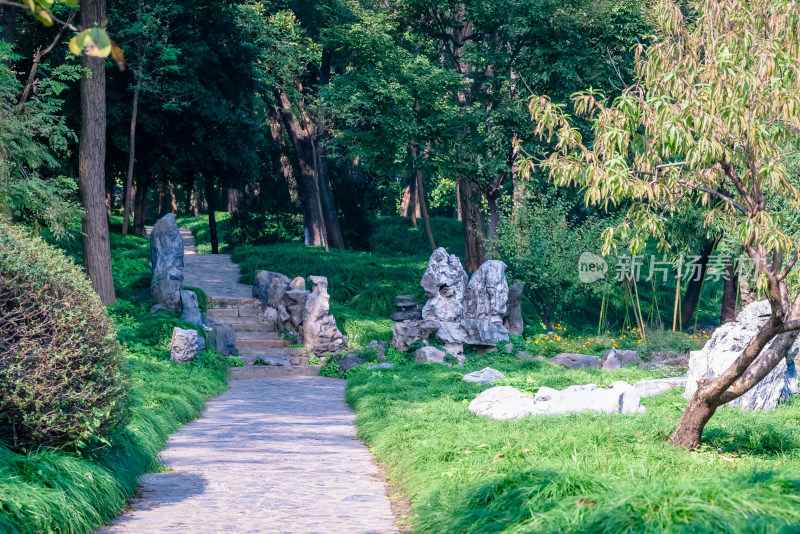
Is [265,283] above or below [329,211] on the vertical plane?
below

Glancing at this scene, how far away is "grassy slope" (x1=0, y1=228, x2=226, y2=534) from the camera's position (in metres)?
4.40

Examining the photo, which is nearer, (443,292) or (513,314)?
(443,292)

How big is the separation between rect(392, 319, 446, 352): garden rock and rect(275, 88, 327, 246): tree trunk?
9792 mm

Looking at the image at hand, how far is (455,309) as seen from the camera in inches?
603

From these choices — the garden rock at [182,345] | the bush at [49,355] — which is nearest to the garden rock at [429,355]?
the garden rock at [182,345]

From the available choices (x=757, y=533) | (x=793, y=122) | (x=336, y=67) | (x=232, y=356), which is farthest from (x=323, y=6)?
(x=757, y=533)

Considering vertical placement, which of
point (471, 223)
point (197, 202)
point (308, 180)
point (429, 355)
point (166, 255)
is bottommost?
point (429, 355)

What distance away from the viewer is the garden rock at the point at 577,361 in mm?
14945

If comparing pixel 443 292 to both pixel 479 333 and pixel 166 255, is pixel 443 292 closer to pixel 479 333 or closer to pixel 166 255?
pixel 479 333

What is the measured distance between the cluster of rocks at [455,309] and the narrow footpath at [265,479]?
4.63 m

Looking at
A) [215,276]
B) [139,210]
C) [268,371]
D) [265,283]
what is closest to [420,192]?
[215,276]

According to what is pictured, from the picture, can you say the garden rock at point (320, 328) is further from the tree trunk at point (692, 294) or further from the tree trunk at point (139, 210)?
the tree trunk at point (139, 210)

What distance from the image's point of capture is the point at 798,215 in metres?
14.6

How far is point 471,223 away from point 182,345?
413 inches
